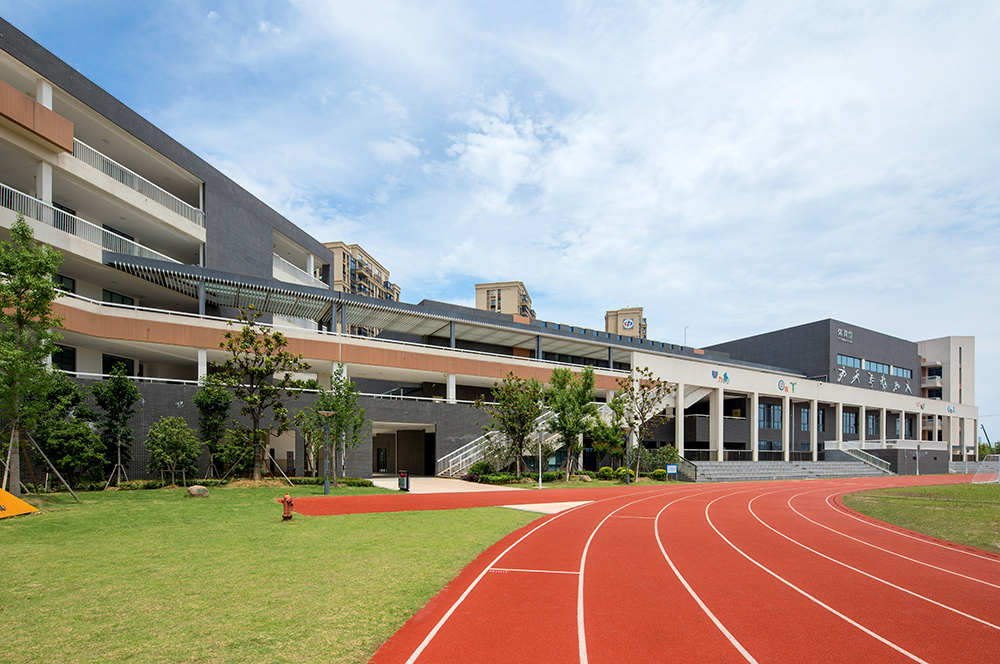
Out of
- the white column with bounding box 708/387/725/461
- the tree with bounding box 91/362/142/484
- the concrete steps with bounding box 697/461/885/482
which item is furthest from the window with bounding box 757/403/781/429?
the tree with bounding box 91/362/142/484

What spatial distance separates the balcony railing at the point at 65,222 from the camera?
26531 mm

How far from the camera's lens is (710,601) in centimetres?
1006

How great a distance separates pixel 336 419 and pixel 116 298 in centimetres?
1687

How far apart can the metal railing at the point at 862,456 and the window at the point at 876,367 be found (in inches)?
562

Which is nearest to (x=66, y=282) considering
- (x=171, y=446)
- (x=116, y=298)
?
(x=116, y=298)

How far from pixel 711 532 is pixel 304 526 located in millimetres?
12261

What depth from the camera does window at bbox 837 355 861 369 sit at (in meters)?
70.3

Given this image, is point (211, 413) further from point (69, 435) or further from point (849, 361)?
point (849, 361)

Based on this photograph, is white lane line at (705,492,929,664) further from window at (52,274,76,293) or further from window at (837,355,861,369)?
window at (837,355,861,369)

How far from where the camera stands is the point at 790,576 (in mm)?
12141

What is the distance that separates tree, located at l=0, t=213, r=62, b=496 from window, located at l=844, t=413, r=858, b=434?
75323 mm

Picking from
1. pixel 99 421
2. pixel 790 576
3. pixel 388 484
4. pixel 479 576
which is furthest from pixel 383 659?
pixel 388 484

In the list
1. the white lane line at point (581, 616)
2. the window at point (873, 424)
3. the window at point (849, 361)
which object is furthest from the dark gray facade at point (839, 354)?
the white lane line at point (581, 616)

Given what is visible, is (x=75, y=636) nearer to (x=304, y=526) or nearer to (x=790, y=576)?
(x=304, y=526)
